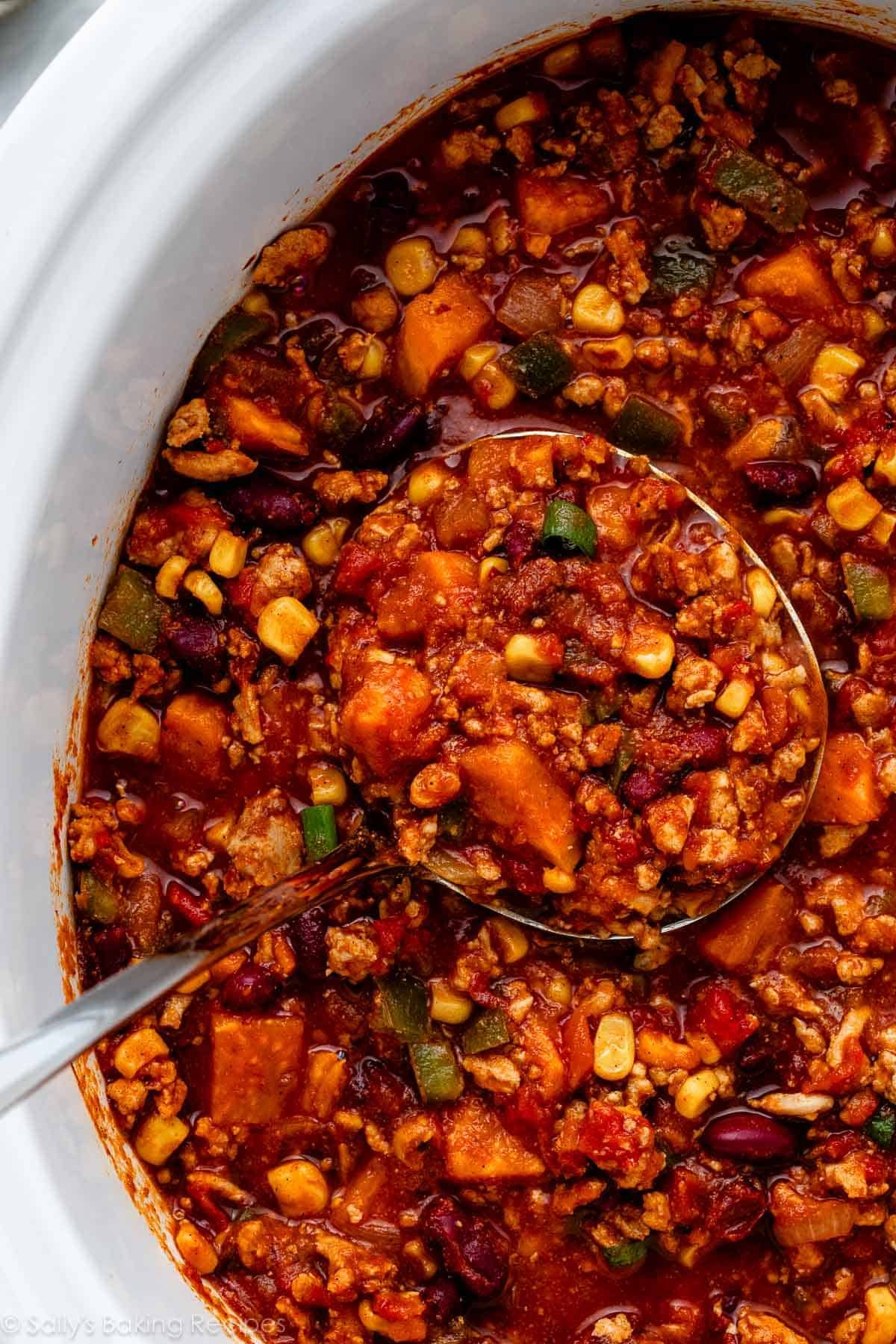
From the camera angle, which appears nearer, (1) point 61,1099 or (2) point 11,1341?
(2) point 11,1341

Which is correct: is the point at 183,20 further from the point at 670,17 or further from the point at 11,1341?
the point at 11,1341

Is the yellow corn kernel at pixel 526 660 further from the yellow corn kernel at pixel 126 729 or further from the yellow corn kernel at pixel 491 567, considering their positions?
the yellow corn kernel at pixel 126 729

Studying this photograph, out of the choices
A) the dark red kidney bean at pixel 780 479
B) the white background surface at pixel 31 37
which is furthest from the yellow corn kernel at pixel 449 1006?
the white background surface at pixel 31 37

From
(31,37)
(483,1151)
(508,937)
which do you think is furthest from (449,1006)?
(31,37)

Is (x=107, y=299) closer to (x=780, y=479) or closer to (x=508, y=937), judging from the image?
(x=780, y=479)

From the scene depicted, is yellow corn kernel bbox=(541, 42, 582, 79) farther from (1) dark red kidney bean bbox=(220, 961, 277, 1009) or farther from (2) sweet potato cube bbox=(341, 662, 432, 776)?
(1) dark red kidney bean bbox=(220, 961, 277, 1009)

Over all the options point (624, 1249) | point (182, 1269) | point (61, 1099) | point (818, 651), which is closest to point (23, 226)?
point (61, 1099)
